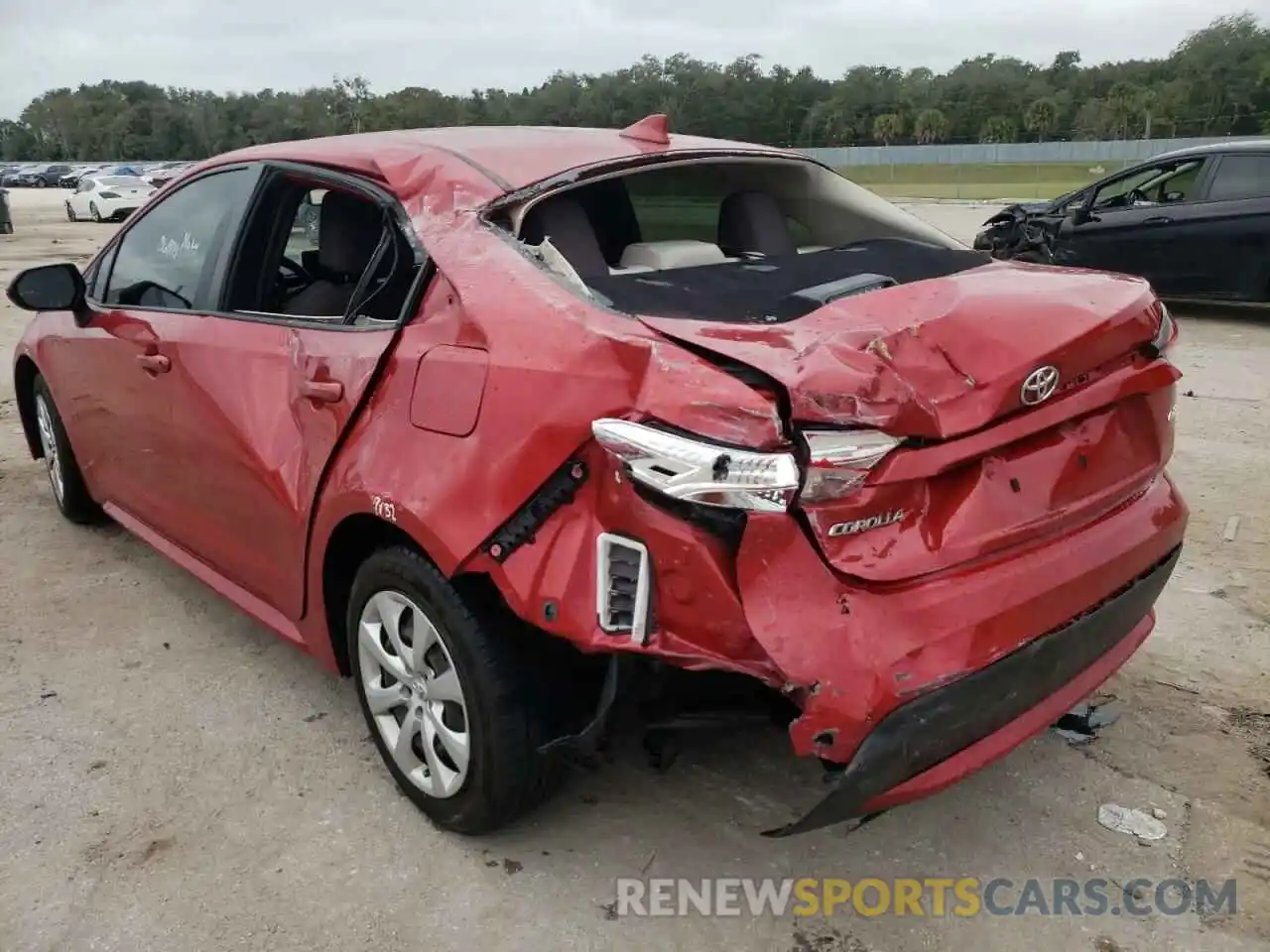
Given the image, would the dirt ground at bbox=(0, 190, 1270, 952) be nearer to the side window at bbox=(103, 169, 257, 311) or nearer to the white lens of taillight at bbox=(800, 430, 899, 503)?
the white lens of taillight at bbox=(800, 430, 899, 503)

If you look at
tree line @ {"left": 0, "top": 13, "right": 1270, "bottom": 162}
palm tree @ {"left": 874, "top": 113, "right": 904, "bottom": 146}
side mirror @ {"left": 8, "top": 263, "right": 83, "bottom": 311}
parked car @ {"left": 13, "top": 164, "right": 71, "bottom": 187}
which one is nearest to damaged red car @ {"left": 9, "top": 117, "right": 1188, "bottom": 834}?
side mirror @ {"left": 8, "top": 263, "right": 83, "bottom": 311}

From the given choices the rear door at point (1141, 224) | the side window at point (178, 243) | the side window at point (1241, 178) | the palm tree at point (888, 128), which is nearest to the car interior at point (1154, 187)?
the rear door at point (1141, 224)

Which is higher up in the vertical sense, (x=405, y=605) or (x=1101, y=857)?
(x=405, y=605)

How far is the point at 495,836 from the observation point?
265 cm

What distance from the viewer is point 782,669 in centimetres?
192

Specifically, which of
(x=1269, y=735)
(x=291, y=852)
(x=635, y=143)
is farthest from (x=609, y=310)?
(x=1269, y=735)

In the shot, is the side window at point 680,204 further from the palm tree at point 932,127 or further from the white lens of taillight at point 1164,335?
the palm tree at point 932,127

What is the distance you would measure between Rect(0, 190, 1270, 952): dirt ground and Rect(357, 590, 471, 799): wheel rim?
19cm

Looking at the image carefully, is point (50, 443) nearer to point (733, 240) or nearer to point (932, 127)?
point (733, 240)

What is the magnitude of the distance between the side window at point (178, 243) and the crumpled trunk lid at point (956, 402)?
1.92 m

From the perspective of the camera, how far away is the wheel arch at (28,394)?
16.0 ft

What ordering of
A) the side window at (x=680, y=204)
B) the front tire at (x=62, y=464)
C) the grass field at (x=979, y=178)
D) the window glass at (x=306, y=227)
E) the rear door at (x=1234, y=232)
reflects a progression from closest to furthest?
the side window at (x=680, y=204) < the window glass at (x=306, y=227) < the front tire at (x=62, y=464) < the rear door at (x=1234, y=232) < the grass field at (x=979, y=178)

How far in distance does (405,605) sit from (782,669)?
3.47 ft

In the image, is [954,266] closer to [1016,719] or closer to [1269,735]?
[1016,719]
